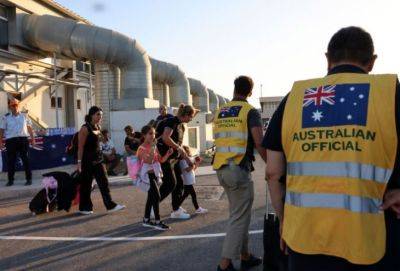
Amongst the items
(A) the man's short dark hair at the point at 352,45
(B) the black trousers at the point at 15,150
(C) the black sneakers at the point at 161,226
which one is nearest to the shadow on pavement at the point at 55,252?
(C) the black sneakers at the point at 161,226

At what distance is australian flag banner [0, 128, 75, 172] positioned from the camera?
12.3 m

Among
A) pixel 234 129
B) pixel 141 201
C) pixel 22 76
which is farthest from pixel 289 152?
pixel 22 76

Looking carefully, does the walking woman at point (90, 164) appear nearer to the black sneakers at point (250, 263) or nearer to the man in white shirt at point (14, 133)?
the man in white shirt at point (14, 133)

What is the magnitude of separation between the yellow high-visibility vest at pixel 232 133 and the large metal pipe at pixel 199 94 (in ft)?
107

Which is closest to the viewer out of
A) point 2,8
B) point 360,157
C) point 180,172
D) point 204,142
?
point 360,157

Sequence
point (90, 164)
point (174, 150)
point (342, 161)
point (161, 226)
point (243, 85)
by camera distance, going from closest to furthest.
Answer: point (342, 161)
point (243, 85)
point (161, 226)
point (174, 150)
point (90, 164)

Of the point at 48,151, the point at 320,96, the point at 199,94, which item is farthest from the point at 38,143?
the point at 199,94

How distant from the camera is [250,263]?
4.62m

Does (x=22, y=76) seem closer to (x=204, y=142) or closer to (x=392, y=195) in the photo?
(x=204, y=142)

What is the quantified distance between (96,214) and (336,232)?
593 centimetres

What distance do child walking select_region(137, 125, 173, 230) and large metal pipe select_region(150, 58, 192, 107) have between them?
19777 millimetres

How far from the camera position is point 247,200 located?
4441 mm

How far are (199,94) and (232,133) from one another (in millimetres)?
33720

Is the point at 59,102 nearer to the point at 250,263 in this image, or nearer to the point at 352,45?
the point at 250,263
